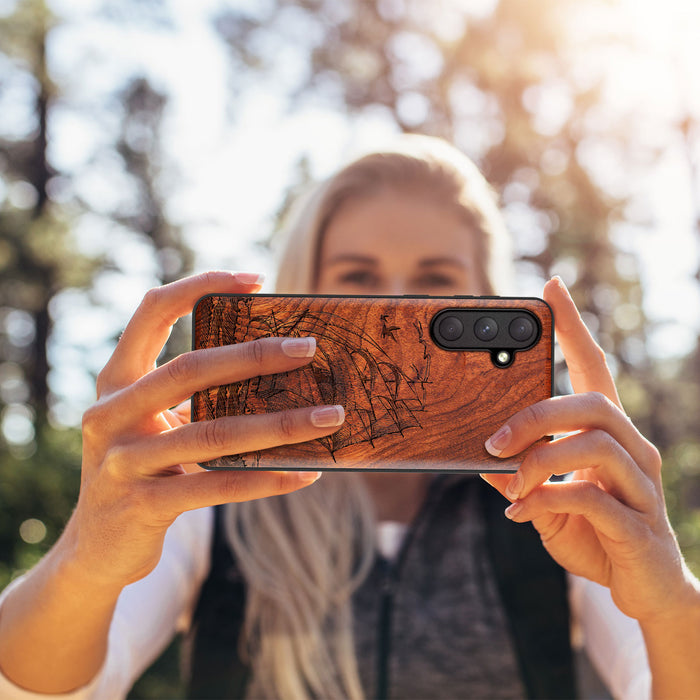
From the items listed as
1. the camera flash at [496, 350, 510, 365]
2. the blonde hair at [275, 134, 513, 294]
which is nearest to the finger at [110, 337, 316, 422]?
the camera flash at [496, 350, 510, 365]

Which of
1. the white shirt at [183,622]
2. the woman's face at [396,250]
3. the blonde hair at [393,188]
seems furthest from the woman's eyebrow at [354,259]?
the white shirt at [183,622]

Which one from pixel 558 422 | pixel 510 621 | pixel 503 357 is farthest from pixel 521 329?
pixel 510 621

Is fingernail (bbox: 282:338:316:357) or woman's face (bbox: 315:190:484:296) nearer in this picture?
fingernail (bbox: 282:338:316:357)

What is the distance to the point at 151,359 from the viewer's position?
140cm

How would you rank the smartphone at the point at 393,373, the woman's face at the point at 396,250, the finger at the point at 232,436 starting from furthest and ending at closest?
the woman's face at the point at 396,250 < the smartphone at the point at 393,373 < the finger at the point at 232,436

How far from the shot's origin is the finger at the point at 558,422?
4.01ft

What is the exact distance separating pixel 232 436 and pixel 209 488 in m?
0.14

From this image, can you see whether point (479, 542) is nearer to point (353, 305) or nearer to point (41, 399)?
point (353, 305)

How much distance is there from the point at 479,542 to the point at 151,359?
5.34 feet

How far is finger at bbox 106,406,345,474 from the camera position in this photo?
120 cm

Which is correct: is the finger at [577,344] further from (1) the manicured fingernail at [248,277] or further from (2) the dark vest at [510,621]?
(2) the dark vest at [510,621]

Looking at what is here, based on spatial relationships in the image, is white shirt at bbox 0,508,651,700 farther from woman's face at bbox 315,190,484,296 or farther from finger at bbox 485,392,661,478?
woman's face at bbox 315,190,484,296

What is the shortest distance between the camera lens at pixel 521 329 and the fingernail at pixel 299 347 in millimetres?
429

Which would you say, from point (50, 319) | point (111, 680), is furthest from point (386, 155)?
point (50, 319)
